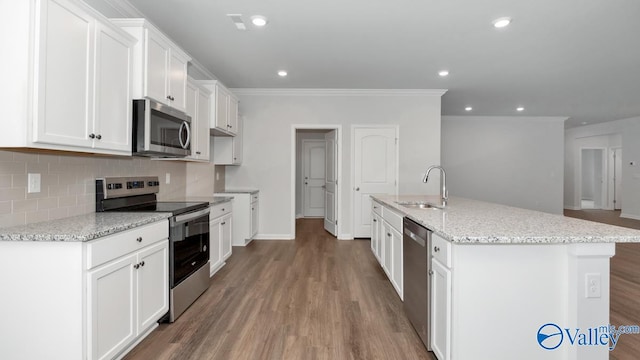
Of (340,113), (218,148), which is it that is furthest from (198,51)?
(340,113)

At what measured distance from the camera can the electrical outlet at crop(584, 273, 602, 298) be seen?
152 cm

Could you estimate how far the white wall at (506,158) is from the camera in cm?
770

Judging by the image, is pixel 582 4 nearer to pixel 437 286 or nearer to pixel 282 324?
pixel 437 286

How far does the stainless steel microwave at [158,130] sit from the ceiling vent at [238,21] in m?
0.98

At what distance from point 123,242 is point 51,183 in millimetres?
704

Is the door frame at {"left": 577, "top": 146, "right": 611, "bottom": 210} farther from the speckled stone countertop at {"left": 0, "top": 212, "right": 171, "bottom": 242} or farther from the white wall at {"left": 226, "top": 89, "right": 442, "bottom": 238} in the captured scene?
the speckled stone countertop at {"left": 0, "top": 212, "right": 171, "bottom": 242}

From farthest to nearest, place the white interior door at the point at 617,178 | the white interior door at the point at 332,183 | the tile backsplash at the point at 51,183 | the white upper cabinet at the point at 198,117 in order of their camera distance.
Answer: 1. the white interior door at the point at 617,178
2. the white interior door at the point at 332,183
3. the white upper cabinet at the point at 198,117
4. the tile backsplash at the point at 51,183

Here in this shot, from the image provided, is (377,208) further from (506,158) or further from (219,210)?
(506,158)

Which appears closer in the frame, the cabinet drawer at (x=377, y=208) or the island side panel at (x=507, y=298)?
the island side panel at (x=507, y=298)

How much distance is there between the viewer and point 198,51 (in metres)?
3.70

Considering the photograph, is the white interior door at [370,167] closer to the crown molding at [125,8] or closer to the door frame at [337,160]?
the door frame at [337,160]

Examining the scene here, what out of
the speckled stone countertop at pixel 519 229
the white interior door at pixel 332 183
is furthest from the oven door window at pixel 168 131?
the white interior door at pixel 332 183

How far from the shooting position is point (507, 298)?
1.59m

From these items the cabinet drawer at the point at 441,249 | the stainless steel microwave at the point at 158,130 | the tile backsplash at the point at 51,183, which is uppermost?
the stainless steel microwave at the point at 158,130
